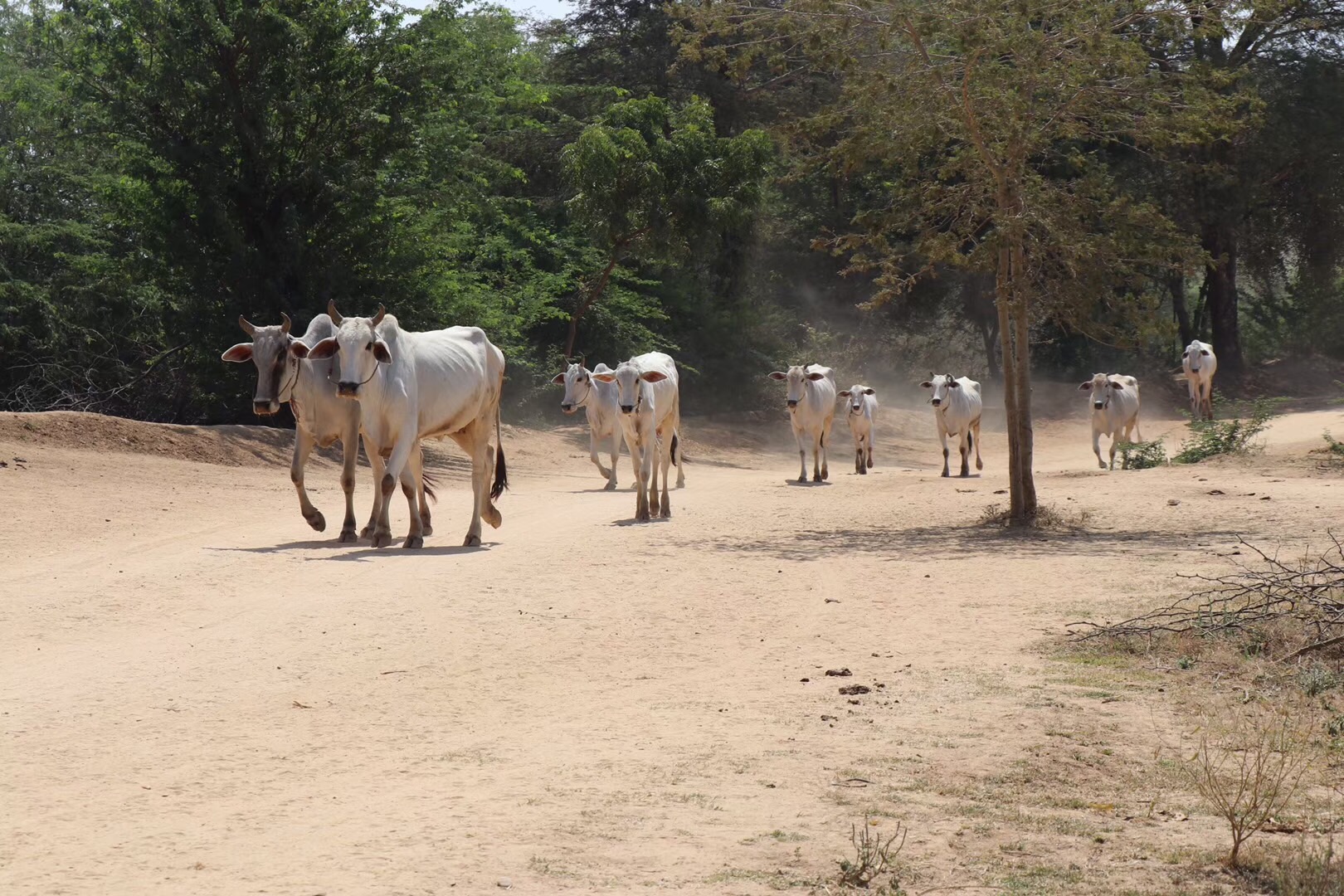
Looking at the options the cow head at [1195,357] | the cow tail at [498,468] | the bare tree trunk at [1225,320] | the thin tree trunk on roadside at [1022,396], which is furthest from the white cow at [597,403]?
the bare tree trunk at [1225,320]

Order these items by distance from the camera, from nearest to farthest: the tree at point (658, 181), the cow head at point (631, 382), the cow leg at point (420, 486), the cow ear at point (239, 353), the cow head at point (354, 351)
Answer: the cow head at point (354, 351)
the cow leg at point (420, 486)
the cow ear at point (239, 353)
the cow head at point (631, 382)
the tree at point (658, 181)

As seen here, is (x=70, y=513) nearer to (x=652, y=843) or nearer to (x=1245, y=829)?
(x=652, y=843)

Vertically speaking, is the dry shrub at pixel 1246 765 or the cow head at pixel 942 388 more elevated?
the cow head at pixel 942 388

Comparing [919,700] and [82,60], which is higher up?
[82,60]

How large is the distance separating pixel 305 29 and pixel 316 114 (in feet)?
4.41

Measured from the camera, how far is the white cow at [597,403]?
66.1ft

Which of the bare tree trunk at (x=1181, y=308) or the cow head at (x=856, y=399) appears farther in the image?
the bare tree trunk at (x=1181, y=308)

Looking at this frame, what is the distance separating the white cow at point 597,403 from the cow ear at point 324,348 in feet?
24.6

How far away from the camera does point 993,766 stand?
236 inches

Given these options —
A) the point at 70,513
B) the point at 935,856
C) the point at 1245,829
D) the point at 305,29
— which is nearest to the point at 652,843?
the point at 935,856

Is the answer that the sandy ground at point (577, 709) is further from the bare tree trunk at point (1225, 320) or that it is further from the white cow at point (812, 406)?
the bare tree trunk at point (1225, 320)

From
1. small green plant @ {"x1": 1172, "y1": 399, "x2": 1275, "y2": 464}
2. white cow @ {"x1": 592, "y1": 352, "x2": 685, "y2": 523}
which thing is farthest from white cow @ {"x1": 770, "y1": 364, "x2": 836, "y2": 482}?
white cow @ {"x1": 592, "y1": 352, "x2": 685, "y2": 523}

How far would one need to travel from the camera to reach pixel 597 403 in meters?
20.6

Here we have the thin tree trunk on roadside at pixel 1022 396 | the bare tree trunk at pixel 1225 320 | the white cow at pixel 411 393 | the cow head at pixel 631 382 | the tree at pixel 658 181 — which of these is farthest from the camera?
the bare tree trunk at pixel 1225 320
